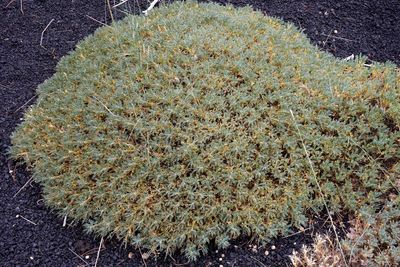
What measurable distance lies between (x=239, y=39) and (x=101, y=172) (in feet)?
4.40

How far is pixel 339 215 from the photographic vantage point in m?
3.00

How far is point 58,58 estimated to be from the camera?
4.36 metres

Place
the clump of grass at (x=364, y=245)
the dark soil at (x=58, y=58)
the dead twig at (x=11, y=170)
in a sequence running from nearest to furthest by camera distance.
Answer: the clump of grass at (x=364, y=245) → the dark soil at (x=58, y=58) → the dead twig at (x=11, y=170)

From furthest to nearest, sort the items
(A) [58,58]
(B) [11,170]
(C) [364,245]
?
(A) [58,58], (B) [11,170], (C) [364,245]

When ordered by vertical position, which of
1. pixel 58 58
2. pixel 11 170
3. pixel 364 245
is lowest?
pixel 11 170

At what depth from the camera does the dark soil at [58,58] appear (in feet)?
9.70

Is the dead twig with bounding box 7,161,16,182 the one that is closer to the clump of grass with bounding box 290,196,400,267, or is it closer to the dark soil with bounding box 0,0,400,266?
the dark soil with bounding box 0,0,400,266

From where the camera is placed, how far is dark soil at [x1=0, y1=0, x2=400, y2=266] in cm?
296

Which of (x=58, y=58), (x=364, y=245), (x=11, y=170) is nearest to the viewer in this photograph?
(x=364, y=245)

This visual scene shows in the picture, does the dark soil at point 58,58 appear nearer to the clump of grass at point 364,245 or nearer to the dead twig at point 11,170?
the dead twig at point 11,170

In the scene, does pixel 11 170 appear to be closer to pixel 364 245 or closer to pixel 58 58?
pixel 58 58

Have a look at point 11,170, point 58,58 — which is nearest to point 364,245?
point 11,170

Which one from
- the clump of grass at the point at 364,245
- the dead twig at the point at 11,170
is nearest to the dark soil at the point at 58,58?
the dead twig at the point at 11,170

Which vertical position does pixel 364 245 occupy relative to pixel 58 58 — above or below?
above
